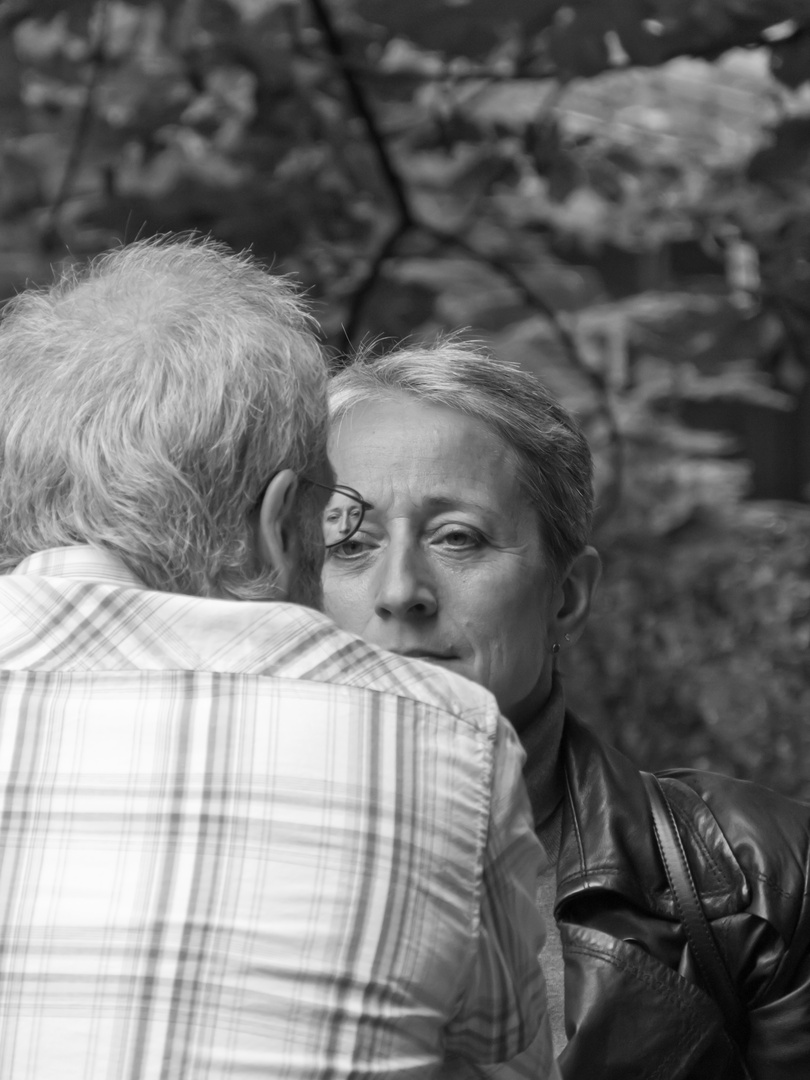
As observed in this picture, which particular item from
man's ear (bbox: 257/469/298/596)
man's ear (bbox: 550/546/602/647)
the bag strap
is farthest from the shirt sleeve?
man's ear (bbox: 550/546/602/647)

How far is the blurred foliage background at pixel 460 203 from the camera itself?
13.6 ft

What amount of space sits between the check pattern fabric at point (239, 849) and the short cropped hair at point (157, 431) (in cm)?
11

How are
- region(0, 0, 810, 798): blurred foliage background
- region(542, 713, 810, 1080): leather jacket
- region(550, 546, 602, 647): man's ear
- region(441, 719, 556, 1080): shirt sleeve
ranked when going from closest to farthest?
region(441, 719, 556, 1080): shirt sleeve, region(542, 713, 810, 1080): leather jacket, region(550, 546, 602, 647): man's ear, region(0, 0, 810, 798): blurred foliage background

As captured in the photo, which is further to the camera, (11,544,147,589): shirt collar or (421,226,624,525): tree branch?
(421,226,624,525): tree branch

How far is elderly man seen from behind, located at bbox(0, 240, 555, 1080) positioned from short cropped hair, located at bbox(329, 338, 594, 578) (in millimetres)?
886

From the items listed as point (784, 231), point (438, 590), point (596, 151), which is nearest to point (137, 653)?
point (438, 590)

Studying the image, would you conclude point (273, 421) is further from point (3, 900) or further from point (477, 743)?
point (3, 900)

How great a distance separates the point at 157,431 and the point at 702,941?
45.2 inches

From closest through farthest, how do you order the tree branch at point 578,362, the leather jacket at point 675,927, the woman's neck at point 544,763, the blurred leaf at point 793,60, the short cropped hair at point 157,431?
1. the short cropped hair at point 157,431
2. the leather jacket at point 675,927
3. the woman's neck at point 544,763
4. the blurred leaf at point 793,60
5. the tree branch at point 578,362

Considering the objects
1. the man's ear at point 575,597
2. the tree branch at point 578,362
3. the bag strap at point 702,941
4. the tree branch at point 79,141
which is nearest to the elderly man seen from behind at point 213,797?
the bag strap at point 702,941

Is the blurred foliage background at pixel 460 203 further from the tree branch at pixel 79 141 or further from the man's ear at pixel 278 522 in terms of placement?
the man's ear at pixel 278 522

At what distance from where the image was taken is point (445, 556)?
2400mm

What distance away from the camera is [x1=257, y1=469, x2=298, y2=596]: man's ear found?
5.20 ft

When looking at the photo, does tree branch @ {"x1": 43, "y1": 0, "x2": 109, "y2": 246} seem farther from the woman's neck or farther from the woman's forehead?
the woman's neck
